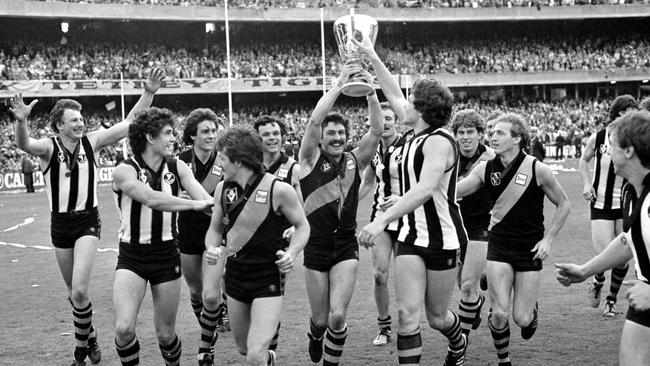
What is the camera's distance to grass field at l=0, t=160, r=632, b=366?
8.53 m

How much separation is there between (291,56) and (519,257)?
47.2 metres

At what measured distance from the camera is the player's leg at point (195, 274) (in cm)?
905

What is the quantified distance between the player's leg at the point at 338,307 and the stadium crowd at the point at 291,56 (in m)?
38.5

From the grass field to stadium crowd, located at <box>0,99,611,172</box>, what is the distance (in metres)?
29.0

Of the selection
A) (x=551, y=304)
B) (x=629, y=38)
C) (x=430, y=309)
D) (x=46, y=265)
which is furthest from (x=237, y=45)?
(x=430, y=309)

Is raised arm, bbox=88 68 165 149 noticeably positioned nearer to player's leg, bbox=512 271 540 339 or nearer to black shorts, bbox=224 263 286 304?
black shorts, bbox=224 263 286 304

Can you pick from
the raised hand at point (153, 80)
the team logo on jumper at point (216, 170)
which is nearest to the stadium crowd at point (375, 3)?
the raised hand at point (153, 80)

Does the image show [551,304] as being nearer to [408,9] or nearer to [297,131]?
[297,131]

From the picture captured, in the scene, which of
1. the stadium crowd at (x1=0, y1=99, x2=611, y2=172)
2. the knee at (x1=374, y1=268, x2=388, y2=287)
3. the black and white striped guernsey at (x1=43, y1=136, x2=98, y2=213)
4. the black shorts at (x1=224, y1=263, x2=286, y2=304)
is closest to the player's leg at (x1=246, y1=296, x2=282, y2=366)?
the black shorts at (x1=224, y1=263, x2=286, y2=304)

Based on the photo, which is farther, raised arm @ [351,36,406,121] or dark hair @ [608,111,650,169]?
raised arm @ [351,36,406,121]

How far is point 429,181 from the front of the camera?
20.8 ft

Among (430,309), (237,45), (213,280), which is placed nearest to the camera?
(430,309)

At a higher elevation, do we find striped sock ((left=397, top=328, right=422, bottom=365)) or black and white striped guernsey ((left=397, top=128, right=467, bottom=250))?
black and white striped guernsey ((left=397, top=128, right=467, bottom=250))

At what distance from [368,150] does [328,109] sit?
92 centimetres
